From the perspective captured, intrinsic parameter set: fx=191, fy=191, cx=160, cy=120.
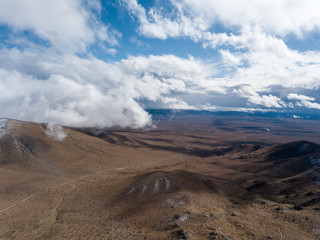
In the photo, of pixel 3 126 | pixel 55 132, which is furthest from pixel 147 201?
pixel 3 126

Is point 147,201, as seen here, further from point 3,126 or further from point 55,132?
point 3,126

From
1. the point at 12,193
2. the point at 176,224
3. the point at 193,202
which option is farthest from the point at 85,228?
the point at 12,193

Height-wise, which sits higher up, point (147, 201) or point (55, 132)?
point (55, 132)

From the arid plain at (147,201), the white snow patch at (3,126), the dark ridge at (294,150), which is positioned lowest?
the arid plain at (147,201)

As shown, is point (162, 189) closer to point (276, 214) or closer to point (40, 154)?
point (276, 214)

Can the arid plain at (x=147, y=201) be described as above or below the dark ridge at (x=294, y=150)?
below

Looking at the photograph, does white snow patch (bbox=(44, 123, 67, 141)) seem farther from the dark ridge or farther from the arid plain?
the dark ridge

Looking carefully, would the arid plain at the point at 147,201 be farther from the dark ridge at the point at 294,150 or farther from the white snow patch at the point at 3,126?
the dark ridge at the point at 294,150

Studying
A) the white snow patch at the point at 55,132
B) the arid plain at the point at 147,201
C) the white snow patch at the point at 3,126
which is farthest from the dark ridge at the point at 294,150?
the white snow patch at the point at 3,126
